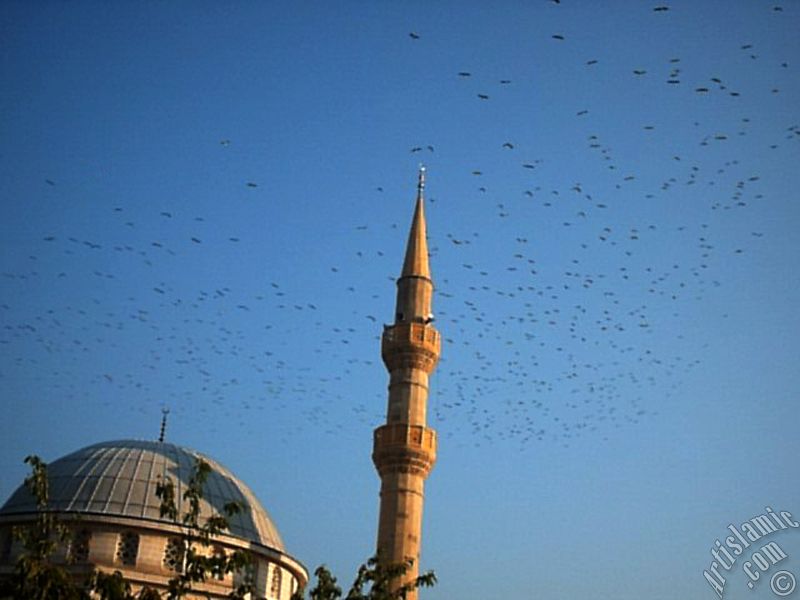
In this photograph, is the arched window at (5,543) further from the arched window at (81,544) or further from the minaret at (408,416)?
the minaret at (408,416)

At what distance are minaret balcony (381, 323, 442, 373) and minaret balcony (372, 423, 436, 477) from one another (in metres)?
1.90

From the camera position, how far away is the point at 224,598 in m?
27.3

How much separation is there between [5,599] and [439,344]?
17.6 m

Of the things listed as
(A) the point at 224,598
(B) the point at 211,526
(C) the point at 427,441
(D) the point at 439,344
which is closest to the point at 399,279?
(D) the point at 439,344

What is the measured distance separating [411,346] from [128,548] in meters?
9.27

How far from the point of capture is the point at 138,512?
28.6 metres

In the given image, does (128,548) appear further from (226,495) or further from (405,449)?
(405,449)

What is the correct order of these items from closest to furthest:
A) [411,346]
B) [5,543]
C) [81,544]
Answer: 1. [81,544]
2. [5,543]
3. [411,346]

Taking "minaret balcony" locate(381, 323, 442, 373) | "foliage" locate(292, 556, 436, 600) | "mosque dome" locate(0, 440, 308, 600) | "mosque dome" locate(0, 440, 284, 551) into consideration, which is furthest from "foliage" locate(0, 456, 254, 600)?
"minaret balcony" locate(381, 323, 442, 373)

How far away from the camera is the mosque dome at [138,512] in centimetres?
2772

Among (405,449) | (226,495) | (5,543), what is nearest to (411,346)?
(405,449)

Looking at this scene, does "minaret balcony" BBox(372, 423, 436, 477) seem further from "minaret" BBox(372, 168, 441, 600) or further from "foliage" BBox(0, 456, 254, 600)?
"foliage" BBox(0, 456, 254, 600)

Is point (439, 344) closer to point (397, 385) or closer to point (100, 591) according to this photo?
point (397, 385)

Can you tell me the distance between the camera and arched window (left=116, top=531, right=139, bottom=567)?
2769cm
